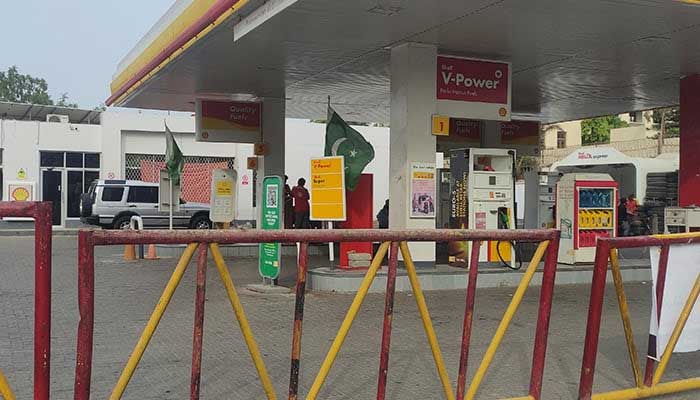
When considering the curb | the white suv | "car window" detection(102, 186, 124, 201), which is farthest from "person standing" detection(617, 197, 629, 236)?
the curb

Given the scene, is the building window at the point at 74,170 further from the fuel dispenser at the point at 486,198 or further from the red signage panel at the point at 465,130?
the fuel dispenser at the point at 486,198

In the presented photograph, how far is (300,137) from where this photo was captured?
3125 cm

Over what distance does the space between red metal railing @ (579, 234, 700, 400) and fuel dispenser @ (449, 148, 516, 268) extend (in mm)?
6708

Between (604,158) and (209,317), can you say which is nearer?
(209,317)

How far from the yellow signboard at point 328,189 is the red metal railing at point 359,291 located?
633cm

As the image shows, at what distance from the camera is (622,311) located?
17.2 feet

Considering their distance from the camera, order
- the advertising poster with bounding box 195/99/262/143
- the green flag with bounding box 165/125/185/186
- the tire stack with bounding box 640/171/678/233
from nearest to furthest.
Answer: the green flag with bounding box 165/125/185/186 < the advertising poster with bounding box 195/99/262/143 < the tire stack with bounding box 640/171/678/233

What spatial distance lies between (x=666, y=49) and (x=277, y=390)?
960 cm

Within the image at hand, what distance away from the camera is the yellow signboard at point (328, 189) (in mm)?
11070

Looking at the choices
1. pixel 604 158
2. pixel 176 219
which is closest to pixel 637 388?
pixel 176 219

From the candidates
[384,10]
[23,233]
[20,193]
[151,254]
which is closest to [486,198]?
[384,10]

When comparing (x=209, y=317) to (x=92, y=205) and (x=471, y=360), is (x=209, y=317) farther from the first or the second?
(x=92, y=205)

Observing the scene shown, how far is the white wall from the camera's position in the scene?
3106cm

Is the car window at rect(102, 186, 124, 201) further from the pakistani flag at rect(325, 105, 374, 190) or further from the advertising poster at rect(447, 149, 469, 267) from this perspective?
the advertising poster at rect(447, 149, 469, 267)
